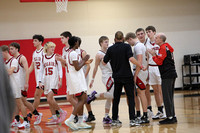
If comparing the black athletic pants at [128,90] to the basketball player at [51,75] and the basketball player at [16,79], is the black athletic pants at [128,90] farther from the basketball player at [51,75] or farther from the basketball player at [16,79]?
the basketball player at [16,79]

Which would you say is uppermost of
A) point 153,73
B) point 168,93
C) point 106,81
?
point 153,73

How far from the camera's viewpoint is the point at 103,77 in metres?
6.69

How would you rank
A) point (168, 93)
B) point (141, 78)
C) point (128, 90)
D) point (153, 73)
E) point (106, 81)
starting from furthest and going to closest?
point (153, 73) → point (106, 81) → point (141, 78) → point (128, 90) → point (168, 93)

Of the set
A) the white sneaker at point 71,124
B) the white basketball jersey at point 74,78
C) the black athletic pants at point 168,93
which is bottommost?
the white sneaker at point 71,124

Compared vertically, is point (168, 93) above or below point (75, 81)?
below

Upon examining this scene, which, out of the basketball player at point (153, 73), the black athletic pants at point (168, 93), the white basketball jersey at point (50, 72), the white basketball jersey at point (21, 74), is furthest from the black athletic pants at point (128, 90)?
the white basketball jersey at point (21, 74)

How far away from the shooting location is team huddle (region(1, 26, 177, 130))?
19.6 feet

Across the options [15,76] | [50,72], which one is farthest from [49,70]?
[15,76]

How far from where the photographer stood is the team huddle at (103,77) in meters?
5.98

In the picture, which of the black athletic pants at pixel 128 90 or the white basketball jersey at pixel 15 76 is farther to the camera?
the white basketball jersey at pixel 15 76

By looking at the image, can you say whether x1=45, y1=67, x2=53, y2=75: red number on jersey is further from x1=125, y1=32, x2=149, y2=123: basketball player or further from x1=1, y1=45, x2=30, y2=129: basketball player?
x1=125, y1=32, x2=149, y2=123: basketball player

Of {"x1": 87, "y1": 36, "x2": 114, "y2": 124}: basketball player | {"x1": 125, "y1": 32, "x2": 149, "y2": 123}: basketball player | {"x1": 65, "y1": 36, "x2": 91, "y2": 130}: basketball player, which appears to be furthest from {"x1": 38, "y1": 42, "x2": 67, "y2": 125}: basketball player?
{"x1": 125, "y1": 32, "x2": 149, "y2": 123}: basketball player

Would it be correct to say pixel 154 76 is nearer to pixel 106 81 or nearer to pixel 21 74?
pixel 106 81

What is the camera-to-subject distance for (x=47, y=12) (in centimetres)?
1372
